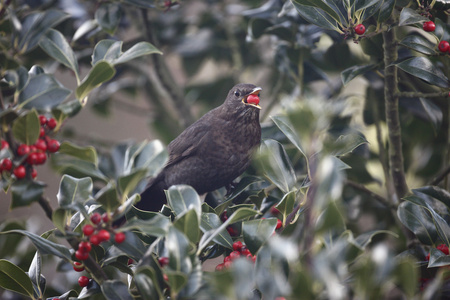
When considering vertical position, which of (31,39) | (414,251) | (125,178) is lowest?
(414,251)

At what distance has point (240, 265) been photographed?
0.73m

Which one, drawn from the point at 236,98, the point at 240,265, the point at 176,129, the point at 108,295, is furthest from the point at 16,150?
the point at 176,129

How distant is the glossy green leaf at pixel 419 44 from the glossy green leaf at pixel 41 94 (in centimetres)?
90

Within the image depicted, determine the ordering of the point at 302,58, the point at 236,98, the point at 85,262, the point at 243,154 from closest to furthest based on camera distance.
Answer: the point at 85,262 → the point at 243,154 → the point at 236,98 → the point at 302,58

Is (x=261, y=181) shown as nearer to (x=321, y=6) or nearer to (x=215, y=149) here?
(x=215, y=149)

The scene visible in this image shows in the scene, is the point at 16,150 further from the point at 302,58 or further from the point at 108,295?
the point at 302,58

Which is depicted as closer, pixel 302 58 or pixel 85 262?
Answer: pixel 85 262

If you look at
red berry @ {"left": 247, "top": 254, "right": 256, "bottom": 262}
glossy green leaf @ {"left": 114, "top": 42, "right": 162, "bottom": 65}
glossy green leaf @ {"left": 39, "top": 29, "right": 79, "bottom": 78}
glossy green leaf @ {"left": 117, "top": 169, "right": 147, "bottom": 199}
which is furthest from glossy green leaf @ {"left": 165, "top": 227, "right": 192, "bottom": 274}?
glossy green leaf @ {"left": 39, "top": 29, "right": 79, "bottom": 78}

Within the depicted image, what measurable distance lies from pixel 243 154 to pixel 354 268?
2.19ft

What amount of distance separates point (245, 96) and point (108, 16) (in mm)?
559

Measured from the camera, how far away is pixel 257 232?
1.07m

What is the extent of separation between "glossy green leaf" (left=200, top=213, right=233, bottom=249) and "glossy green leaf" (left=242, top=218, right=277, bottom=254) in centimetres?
9

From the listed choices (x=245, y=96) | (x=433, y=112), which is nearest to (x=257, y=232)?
(x=245, y=96)

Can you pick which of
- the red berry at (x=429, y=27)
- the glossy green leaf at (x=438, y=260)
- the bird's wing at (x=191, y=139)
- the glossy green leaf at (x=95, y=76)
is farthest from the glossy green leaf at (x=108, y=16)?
the glossy green leaf at (x=438, y=260)
